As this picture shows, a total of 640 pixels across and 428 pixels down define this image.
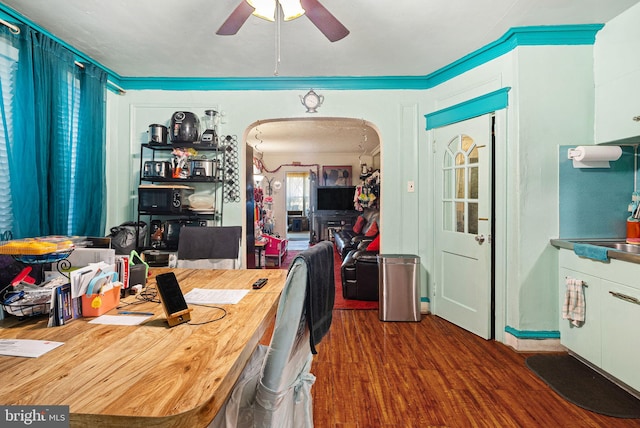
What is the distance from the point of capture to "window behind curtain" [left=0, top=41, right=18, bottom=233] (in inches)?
89.6

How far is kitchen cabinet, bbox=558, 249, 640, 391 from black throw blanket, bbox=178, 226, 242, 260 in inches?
97.0

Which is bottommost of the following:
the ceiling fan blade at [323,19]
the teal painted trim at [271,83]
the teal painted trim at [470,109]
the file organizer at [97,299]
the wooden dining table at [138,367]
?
the wooden dining table at [138,367]

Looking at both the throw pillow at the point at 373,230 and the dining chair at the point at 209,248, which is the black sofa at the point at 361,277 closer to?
the throw pillow at the point at 373,230

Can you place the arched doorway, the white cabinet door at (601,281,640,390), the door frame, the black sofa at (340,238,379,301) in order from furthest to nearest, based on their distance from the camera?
1. the arched doorway
2. the black sofa at (340,238,379,301)
3. the door frame
4. the white cabinet door at (601,281,640,390)

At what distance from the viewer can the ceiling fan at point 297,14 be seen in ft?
5.83

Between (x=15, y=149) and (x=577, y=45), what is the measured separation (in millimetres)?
4248

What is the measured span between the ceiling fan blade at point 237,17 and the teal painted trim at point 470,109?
6.87ft

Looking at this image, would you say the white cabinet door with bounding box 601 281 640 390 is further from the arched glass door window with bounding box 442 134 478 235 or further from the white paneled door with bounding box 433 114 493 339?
the arched glass door window with bounding box 442 134 478 235

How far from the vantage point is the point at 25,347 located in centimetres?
103

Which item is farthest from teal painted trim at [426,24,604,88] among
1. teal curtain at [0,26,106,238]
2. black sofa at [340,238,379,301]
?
teal curtain at [0,26,106,238]

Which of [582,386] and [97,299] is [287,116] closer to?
[97,299]

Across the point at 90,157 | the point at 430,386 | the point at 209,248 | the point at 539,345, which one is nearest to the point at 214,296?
the point at 209,248

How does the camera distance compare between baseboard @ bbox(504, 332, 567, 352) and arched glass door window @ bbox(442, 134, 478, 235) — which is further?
arched glass door window @ bbox(442, 134, 478, 235)

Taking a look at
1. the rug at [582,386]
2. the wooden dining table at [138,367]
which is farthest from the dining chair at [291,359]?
the rug at [582,386]
